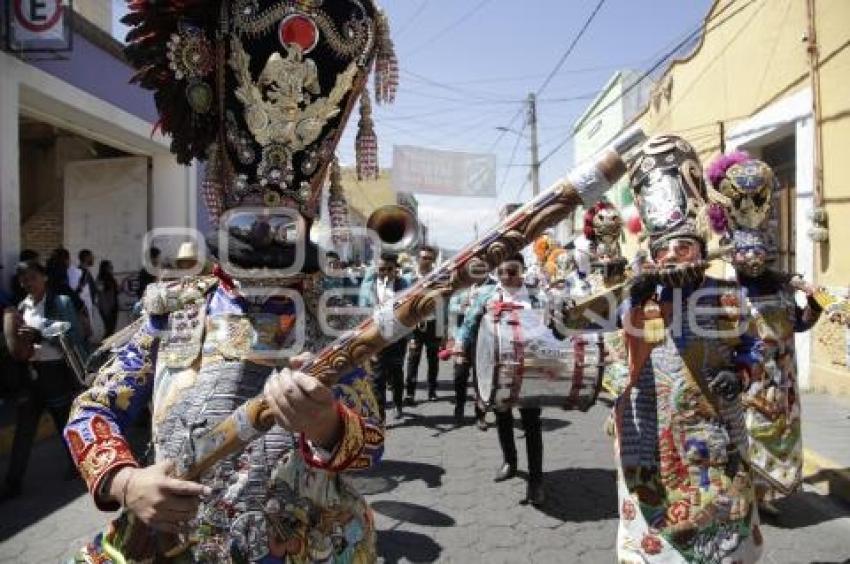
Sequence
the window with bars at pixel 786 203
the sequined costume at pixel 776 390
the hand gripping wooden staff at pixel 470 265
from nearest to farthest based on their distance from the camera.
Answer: the hand gripping wooden staff at pixel 470 265 < the sequined costume at pixel 776 390 < the window with bars at pixel 786 203

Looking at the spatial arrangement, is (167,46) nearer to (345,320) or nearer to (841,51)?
(345,320)

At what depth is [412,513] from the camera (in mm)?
5109

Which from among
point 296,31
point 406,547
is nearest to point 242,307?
point 296,31

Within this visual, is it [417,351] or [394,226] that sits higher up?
[394,226]

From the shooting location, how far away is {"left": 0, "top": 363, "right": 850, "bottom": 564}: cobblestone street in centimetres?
439

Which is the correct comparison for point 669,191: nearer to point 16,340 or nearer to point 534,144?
point 16,340

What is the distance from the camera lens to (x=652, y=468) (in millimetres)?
2926

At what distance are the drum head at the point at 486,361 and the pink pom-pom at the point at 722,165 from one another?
167 cm

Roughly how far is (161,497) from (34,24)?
8.18 m

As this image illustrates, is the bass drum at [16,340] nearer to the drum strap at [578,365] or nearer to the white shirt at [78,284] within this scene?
the white shirt at [78,284]

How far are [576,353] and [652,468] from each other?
1551 millimetres

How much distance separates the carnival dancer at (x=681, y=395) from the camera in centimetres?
280

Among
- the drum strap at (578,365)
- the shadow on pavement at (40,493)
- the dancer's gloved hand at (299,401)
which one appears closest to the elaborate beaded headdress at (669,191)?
the drum strap at (578,365)

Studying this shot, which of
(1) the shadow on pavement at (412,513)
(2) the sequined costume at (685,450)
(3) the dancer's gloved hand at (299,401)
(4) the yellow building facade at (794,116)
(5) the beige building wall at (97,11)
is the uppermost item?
(5) the beige building wall at (97,11)
